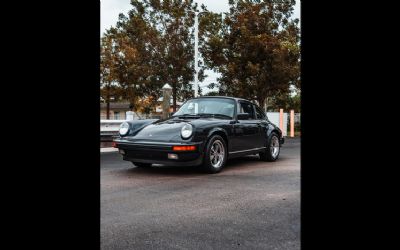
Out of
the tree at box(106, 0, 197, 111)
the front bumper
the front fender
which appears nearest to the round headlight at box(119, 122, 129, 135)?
the front bumper

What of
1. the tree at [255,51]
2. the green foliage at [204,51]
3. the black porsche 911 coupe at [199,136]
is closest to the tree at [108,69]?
the green foliage at [204,51]

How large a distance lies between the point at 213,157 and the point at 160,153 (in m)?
0.95

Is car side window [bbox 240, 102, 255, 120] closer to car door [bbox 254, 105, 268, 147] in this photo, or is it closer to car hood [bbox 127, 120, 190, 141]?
car door [bbox 254, 105, 268, 147]

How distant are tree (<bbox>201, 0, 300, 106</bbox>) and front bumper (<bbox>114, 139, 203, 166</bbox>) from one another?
51.1 ft

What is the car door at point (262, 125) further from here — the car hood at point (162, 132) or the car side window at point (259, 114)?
the car hood at point (162, 132)

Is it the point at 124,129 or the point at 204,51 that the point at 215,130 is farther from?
the point at 204,51

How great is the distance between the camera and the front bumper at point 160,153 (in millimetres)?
6129

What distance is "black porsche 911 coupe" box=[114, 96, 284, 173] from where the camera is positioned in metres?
6.20

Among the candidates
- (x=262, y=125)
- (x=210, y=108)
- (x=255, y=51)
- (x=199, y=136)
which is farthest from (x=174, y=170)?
(x=255, y=51)

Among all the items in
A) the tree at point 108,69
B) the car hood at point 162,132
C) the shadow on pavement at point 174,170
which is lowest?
the shadow on pavement at point 174,170

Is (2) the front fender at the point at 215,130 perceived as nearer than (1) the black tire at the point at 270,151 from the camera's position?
Yes
